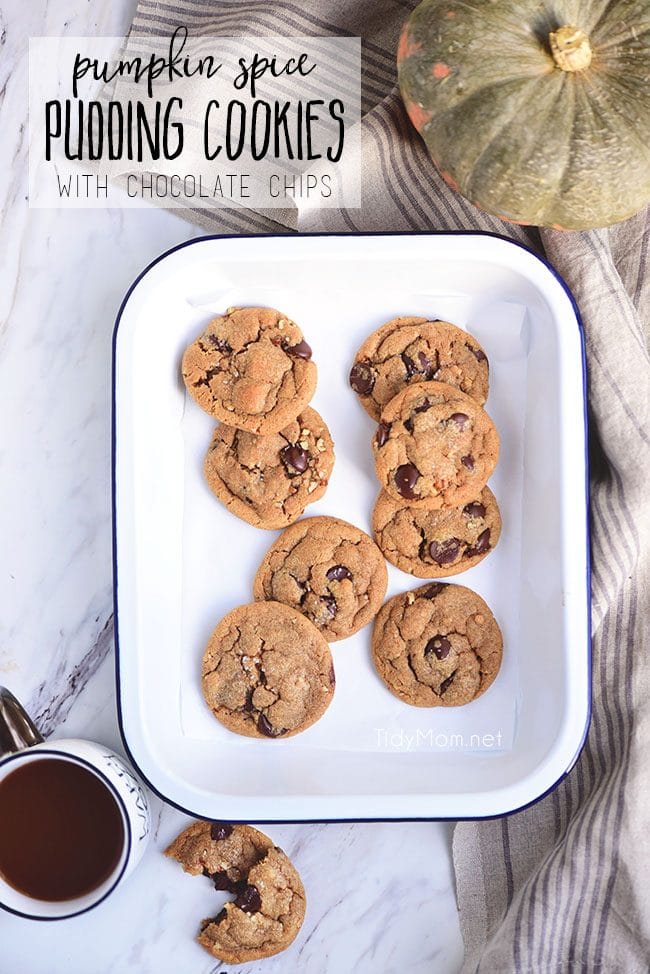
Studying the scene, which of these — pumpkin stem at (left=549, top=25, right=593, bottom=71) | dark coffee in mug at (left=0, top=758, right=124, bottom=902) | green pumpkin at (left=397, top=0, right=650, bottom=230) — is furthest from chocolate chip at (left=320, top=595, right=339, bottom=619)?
pumpkin stem at (left=549, top=25, right=593, bottom=71)

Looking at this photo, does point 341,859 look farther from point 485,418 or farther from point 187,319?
point 187,319

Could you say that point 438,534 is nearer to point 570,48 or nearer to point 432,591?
point 432,591

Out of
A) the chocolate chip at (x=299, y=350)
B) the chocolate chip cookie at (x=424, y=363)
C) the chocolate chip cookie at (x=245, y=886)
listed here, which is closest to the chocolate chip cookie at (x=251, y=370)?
the chocolate chip at (x=299, y=350)

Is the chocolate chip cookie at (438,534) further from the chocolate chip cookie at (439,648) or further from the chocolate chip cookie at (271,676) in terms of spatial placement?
the chocolate chip cookie at (271,676)

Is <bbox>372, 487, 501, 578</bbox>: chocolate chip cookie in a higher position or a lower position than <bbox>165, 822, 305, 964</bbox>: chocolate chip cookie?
higher

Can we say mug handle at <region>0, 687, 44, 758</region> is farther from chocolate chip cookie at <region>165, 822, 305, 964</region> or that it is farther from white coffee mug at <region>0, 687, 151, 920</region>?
chocolate chip cookie at <region>165, 822, 305, 964</region>
